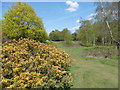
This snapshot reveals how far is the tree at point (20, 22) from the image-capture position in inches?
298

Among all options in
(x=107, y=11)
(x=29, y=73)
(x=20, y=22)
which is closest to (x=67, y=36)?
(x=107, y=11)

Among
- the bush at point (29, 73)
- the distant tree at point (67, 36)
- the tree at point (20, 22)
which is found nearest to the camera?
the bush at point (29, 73)

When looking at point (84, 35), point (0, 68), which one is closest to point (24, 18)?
point (0, 68)

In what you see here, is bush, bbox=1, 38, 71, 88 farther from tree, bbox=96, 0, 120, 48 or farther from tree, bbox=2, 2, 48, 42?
tree, bbox=96, 0, 120, 48

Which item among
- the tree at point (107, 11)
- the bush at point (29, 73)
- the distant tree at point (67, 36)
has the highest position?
the tree at point (107, 11)

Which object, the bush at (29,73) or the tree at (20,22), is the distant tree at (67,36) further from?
the bush at (29,73)

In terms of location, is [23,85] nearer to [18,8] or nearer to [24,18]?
[24,18]

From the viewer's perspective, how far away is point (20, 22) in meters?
7.66

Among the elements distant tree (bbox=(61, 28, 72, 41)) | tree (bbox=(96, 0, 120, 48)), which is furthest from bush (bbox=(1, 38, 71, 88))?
distant tree (bbox=(61, 28, 72, 41))

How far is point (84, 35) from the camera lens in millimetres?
17250

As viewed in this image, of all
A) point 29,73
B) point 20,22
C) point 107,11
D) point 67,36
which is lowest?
point 29,73

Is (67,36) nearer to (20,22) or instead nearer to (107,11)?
(107,11)

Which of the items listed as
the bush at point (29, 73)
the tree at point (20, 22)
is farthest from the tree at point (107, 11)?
the bush at point (29, 73)

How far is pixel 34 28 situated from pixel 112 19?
7506mm
